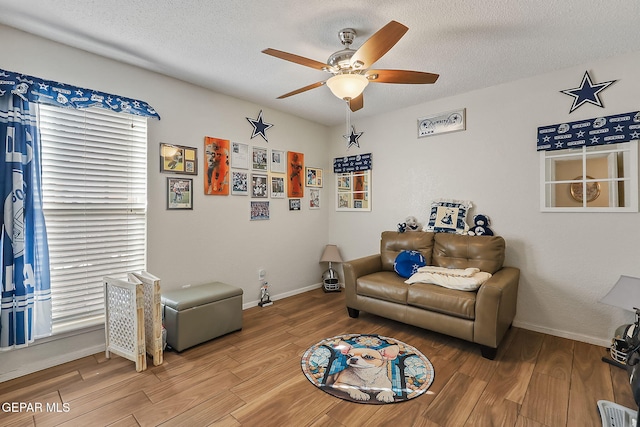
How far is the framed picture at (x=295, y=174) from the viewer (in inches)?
156

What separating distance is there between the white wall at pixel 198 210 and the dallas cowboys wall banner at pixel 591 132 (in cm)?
281

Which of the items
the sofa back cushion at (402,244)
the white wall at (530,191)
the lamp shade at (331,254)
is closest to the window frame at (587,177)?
the white wall at (530,191)

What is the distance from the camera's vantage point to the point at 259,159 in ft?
11.8

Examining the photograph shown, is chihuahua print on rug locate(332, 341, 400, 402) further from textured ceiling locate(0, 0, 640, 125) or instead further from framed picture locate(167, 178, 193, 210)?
textured ceiling locate(0, 0, 640, 125)

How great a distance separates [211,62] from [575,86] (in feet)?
10.8

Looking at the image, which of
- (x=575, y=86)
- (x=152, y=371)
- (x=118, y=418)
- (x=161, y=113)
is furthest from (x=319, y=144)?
(x=118, y=418)

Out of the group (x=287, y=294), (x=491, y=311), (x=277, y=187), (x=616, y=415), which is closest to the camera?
(x=616, y=415)

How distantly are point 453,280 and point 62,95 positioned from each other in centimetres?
355

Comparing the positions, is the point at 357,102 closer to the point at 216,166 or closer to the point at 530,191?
the point at 216,166

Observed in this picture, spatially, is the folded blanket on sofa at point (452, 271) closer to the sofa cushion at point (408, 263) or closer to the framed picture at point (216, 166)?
the sofa cushion at point (408, 263)

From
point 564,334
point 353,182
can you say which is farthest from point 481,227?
point 353,182

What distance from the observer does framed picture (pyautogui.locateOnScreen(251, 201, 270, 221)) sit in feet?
11.7

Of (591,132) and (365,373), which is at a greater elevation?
(591,132)

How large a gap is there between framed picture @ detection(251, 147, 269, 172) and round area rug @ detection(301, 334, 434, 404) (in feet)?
7.14
